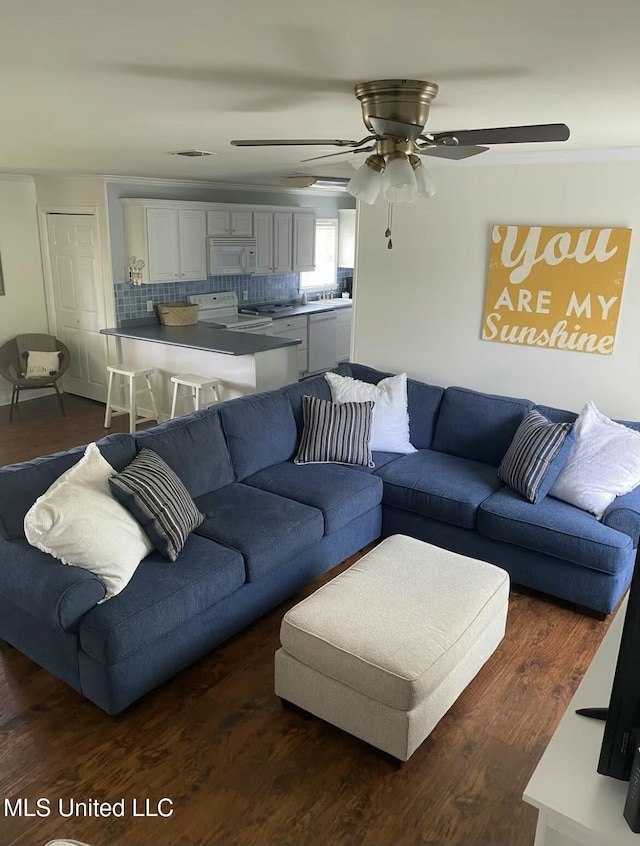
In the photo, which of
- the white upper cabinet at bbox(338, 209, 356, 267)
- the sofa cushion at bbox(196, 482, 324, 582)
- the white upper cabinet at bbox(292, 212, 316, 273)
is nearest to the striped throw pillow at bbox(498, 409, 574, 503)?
the sofa cushion at bbox(196, 482, 324, 582)

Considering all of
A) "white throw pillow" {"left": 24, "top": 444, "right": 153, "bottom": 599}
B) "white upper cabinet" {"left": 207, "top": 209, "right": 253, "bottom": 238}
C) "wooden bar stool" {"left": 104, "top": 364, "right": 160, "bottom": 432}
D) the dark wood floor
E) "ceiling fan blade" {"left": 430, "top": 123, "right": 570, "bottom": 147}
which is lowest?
the dark wood floor

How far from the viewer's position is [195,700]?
2.74m

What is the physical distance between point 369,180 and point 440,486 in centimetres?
184

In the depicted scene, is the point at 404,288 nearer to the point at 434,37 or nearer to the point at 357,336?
the point at 357,336

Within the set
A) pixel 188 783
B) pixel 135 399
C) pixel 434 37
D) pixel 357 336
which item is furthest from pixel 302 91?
pixel 135 399

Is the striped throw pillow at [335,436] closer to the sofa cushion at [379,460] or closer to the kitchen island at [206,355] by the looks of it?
the sofa cushion at [379,460]

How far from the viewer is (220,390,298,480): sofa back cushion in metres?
3.77

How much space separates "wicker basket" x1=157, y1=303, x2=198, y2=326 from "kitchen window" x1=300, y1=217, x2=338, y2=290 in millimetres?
2385

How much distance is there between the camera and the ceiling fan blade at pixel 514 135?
2047 mm

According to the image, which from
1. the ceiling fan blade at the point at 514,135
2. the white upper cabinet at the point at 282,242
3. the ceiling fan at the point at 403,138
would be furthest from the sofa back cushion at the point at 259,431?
the white upper cabinet at the point at 282,242

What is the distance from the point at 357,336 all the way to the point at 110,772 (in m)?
3.54

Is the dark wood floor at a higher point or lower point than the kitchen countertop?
lower

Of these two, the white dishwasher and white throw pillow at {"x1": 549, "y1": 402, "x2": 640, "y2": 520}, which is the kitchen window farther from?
white throw pillow at {"x1": 549, "y1": 402, "x2": 640, "y2": 520}

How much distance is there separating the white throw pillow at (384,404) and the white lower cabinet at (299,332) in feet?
10.6
